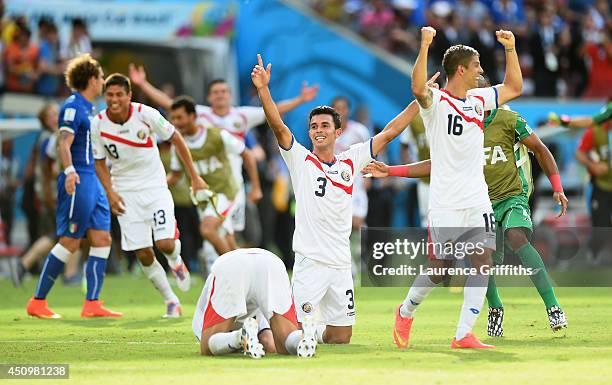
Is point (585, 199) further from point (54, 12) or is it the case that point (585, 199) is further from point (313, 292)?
point (313, 292)

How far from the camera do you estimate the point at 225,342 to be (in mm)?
9164

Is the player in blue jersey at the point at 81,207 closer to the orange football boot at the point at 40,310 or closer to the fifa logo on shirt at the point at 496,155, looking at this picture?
the orange football boot at the point at 40,310

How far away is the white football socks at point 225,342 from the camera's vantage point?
29.9 ft

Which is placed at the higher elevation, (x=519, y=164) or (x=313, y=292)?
(x=519, y=164)

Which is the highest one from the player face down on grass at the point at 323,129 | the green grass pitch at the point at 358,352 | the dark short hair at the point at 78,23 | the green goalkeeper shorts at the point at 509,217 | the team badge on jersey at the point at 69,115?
the dark short hair at the point at 78,23

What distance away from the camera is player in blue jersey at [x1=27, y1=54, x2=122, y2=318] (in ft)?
43.6

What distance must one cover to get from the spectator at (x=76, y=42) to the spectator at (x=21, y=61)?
0.55 metres

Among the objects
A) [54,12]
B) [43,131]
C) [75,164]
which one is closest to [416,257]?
[75,164]

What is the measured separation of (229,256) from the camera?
372 inches

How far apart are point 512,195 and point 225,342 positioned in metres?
3.22

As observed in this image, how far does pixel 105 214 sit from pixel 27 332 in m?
2.27

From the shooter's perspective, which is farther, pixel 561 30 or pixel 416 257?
pixel 561 30

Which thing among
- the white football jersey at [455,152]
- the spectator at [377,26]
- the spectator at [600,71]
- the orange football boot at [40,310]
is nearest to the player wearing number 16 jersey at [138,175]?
the orange football boot at [40,310]

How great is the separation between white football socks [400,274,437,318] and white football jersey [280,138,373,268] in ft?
2.13
